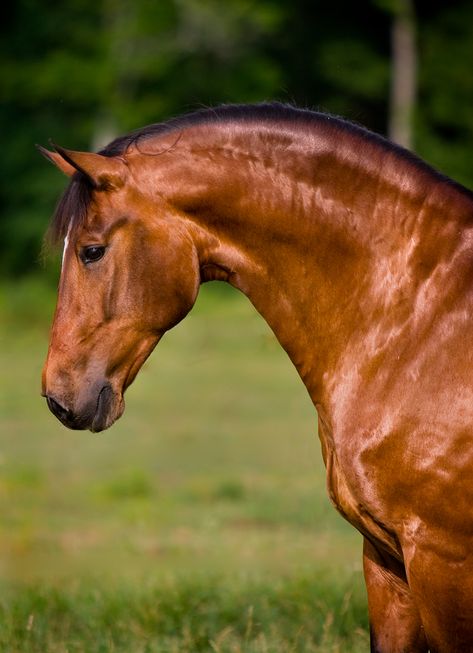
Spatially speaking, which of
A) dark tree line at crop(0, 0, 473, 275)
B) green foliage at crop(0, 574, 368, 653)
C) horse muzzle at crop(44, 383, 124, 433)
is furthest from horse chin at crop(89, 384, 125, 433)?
dark tree line at crop(0, 0, 473, 275)

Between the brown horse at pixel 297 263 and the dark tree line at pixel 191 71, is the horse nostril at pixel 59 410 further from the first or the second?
the dark tree line at pixel 191 71

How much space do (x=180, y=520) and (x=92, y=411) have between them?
4.80m

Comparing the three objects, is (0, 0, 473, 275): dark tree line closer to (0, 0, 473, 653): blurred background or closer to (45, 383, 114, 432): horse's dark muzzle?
(0, 0, 473, 653): blurred background

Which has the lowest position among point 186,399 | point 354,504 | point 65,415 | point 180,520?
point 354,504

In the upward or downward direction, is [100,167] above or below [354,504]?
above

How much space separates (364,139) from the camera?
3271 mm

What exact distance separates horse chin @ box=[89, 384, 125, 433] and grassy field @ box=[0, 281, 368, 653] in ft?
3.24

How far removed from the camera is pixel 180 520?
787 centimetres

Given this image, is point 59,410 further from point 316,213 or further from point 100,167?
point 316,213

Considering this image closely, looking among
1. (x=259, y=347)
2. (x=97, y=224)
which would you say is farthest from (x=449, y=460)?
(x=259, y=347)

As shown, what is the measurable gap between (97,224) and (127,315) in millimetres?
265

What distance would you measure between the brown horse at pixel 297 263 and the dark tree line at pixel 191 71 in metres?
17.8

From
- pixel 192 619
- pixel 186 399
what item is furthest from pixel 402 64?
pixel 192 619

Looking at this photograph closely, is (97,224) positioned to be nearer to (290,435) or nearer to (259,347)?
(290,435)
